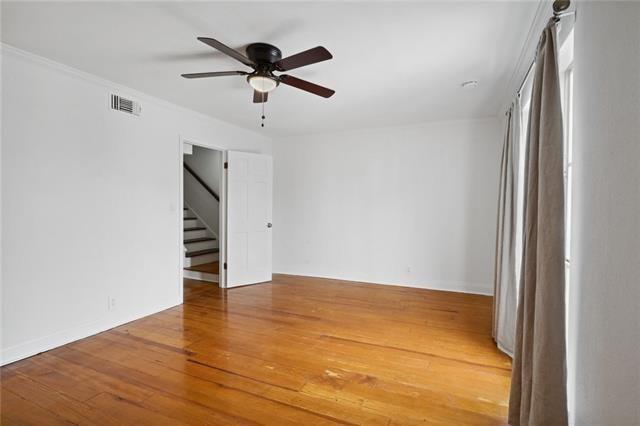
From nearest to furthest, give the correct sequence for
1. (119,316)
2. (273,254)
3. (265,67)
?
(265,67) → (119,316) → (273,254)

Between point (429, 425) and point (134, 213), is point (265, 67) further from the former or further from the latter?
point (429, 425)

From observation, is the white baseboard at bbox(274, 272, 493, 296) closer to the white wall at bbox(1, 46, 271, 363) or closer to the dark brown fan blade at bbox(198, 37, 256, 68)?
the white wall at bbox(1, 46, 271, 363)

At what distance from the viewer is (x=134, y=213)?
344cm

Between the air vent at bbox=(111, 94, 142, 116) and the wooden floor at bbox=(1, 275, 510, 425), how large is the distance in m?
2.38

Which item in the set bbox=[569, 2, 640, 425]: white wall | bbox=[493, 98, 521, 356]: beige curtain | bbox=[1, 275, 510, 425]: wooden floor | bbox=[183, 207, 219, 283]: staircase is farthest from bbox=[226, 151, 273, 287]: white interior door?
bbox=[569, 2, 640, 425]: white wall

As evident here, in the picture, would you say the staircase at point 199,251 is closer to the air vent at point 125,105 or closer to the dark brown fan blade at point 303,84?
the air vent at point 125,105

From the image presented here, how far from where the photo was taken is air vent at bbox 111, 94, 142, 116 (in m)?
3.19

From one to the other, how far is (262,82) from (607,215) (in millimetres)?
2334

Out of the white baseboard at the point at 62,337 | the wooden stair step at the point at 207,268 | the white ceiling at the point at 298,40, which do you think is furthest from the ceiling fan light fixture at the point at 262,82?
the wooden stair step at the point at 207,268

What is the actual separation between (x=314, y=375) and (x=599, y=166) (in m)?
2.20

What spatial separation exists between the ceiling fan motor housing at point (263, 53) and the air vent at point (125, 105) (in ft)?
5.92

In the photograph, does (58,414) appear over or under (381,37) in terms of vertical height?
under

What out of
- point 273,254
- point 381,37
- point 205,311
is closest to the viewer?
point 381,37

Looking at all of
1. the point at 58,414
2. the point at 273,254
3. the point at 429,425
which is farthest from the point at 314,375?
the point at 273,254
